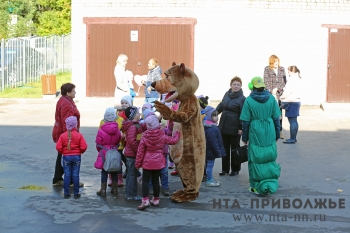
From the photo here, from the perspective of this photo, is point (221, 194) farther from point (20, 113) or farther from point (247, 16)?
point (247, 16)

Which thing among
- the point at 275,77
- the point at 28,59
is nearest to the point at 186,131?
the point at 275,77

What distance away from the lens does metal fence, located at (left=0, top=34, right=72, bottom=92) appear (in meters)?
26.1

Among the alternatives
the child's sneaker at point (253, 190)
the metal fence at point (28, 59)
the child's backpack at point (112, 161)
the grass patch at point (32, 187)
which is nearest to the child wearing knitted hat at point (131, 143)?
the child's backpack at point (112, 161)

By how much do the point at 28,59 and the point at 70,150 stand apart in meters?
19.7

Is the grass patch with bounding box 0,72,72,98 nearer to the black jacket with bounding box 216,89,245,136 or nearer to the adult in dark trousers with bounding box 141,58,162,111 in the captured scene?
the adult in dark trousers with bounding box 141,58,162,111

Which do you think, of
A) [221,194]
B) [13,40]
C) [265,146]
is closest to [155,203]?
[221,194]

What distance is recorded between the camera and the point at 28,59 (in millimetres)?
28562

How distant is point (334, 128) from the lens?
1769 centimetres

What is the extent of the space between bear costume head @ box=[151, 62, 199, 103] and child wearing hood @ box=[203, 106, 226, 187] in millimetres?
1097

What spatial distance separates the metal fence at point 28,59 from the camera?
26.1 metres

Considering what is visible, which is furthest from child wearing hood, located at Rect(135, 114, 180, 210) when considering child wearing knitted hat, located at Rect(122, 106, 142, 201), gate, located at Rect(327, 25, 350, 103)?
gate, located at Rect(327, 25, 350, 103)

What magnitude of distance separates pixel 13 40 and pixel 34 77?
3.31 meters

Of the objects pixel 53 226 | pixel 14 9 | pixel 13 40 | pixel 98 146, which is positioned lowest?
pixel 53 226

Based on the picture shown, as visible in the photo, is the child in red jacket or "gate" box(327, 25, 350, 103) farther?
"gate" box(327, 25, 350, 103)
